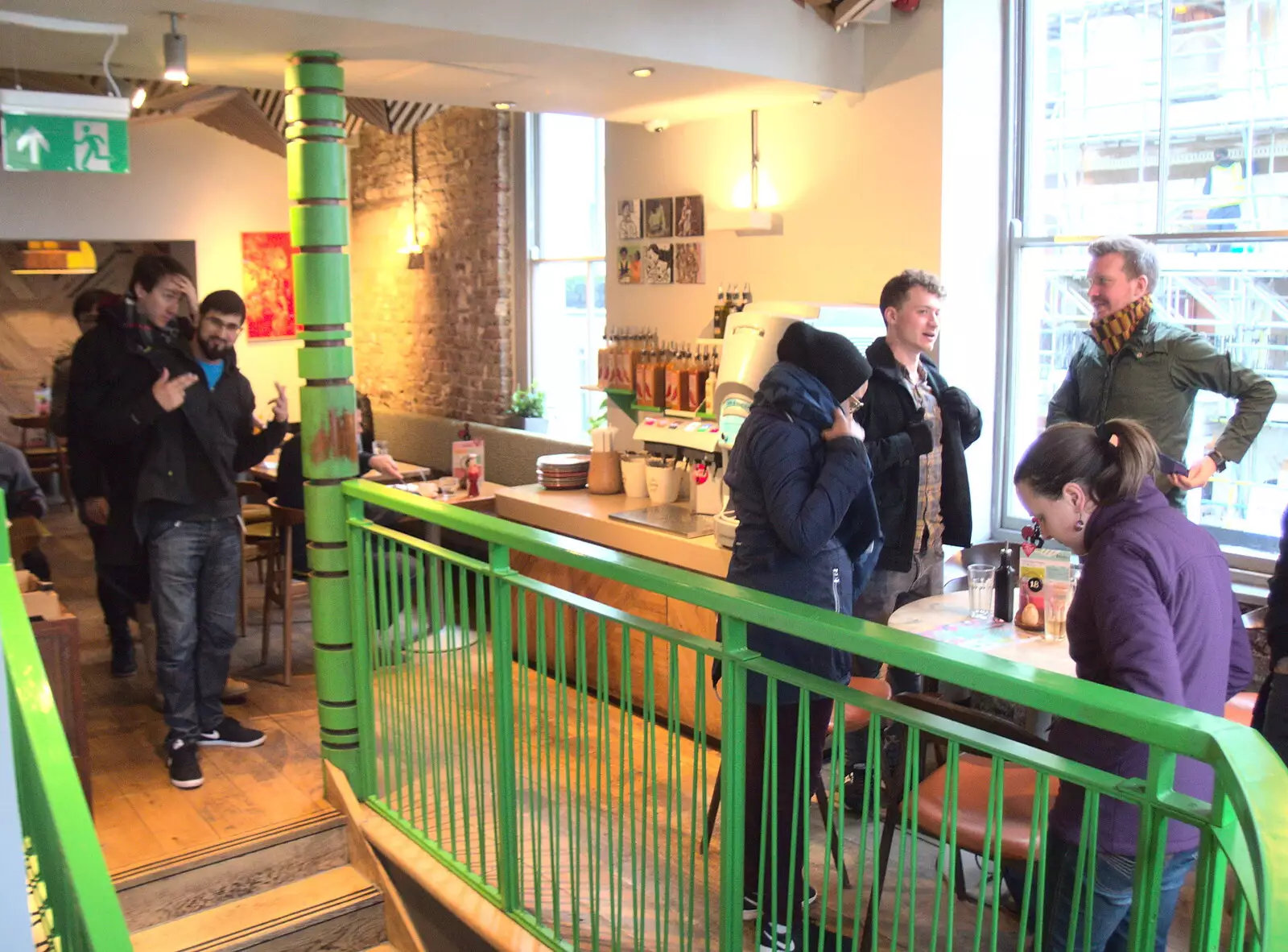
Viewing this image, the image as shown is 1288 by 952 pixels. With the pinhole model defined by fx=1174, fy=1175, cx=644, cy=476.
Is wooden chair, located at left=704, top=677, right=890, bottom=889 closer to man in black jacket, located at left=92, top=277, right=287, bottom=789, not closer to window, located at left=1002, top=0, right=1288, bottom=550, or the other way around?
window, located at left=1002, top=0, right=1288, bottom=550

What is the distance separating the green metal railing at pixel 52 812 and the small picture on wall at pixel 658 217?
4101mm

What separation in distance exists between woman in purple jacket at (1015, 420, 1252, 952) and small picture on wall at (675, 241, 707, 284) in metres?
3.81

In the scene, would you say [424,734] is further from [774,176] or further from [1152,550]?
[774,176]

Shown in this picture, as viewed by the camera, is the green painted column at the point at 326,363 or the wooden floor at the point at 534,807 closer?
the wooden floor at the point at 534,807

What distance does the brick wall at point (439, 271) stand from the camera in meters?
8.41

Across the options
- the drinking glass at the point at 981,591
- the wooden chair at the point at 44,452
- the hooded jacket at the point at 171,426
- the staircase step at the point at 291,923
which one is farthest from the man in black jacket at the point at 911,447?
the wooden chair at the point at 44,452

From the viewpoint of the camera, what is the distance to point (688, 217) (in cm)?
608

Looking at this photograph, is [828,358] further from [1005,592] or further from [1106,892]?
[1106,892]

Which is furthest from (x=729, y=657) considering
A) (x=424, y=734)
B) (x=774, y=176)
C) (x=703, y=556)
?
(x=774, y=176)

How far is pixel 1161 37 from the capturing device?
4598 millimetres

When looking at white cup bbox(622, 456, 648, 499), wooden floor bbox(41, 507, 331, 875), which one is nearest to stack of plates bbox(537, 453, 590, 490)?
white cup bbox(622, 456, 648, 499)

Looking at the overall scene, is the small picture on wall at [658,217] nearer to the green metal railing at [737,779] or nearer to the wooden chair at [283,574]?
the green metal railing at [737,779]

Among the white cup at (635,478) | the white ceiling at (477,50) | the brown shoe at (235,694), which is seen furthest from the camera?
the white cup at (635,478)

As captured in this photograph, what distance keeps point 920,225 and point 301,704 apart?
133 inches
